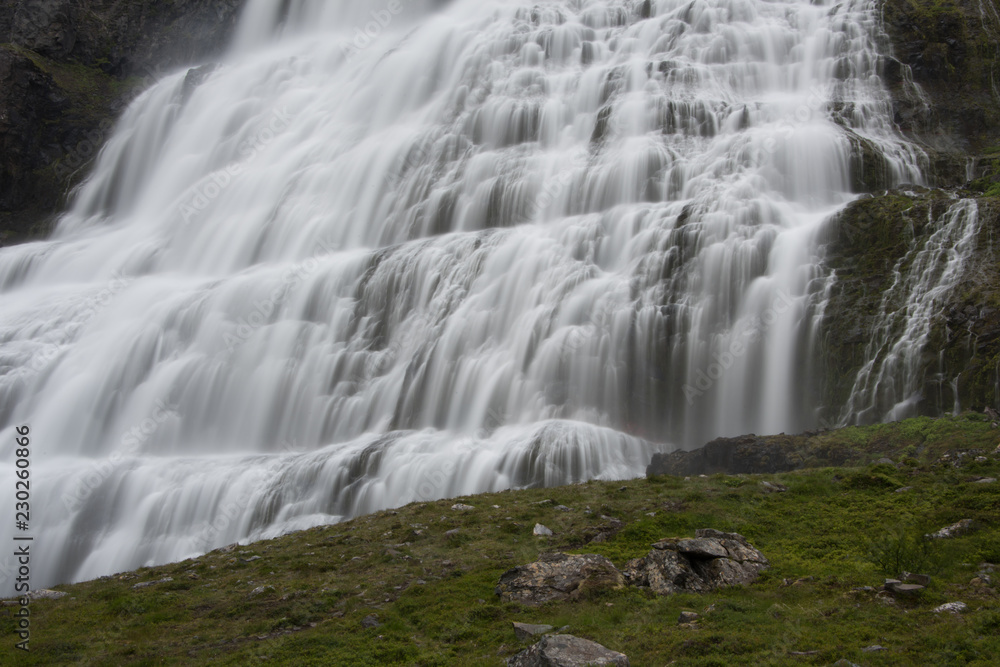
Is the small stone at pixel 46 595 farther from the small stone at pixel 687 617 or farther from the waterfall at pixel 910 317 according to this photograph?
the waterfall at pixel 910 317

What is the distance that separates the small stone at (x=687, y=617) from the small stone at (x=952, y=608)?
2.27 metres

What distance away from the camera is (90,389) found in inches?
1144

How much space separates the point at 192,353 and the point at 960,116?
103ft

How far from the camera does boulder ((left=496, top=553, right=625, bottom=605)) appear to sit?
8828 millimetres

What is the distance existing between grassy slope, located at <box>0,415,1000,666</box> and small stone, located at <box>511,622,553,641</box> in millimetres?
113

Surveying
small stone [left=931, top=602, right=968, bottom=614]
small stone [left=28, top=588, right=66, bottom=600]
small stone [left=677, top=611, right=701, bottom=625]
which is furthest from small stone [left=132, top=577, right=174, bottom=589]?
small stone [left=931, top=602, right=968, bottom=614]

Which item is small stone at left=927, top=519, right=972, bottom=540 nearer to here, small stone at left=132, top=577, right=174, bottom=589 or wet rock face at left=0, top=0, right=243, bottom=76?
small stone at left=132, top=577, right=174, bottom=589

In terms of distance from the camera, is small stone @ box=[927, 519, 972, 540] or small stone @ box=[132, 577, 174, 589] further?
small stone @ box=[132, 577, 174, 589]

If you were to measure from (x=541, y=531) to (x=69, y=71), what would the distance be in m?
60.2

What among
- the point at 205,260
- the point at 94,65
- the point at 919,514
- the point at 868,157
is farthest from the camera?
the point at 94,65

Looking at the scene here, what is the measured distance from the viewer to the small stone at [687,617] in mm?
7750

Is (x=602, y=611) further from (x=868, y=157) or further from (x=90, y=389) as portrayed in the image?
(x=90, y=389)

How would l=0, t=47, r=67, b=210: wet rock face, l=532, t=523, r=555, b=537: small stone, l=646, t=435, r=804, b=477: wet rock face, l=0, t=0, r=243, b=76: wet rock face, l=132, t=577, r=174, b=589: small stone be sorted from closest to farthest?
l=532, t=523, r=555, b=537: small stone → l=132, t=577, r=174, b=589: small stone → l=646, t=435, r=804, b=477: wet rock face → l=0, t=47, r=67, b=210: wet rock face → l=0, t=0, r=243, b=76: wet rock face

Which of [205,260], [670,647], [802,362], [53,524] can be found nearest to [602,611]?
[670,647]
